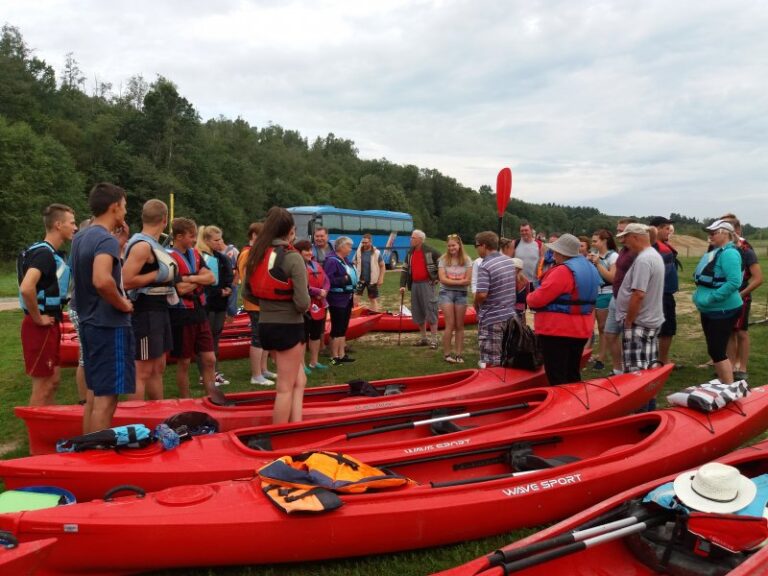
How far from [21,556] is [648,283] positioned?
4457 mm

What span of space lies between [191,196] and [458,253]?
39.2m

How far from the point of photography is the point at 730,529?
7.99 feet

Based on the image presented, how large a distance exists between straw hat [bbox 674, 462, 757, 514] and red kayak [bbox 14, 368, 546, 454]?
223 centimetres

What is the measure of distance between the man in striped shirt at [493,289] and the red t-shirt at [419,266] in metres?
1.93

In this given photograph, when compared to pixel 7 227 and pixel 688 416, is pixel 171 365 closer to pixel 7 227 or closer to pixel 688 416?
pixel 688 416

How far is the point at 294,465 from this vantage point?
306 cm

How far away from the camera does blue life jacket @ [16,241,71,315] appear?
409cm

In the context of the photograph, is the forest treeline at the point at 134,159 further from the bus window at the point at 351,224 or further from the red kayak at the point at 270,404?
the red kayak at the point at 270,404

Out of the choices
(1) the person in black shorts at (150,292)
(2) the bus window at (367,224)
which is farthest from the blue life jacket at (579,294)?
(2) the bus window at (367,224)

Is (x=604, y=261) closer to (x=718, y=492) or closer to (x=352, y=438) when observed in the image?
(x=352, y=438)

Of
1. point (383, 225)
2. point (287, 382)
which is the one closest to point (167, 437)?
point (287, 382)

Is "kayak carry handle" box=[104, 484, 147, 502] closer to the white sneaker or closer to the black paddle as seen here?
the black paddle

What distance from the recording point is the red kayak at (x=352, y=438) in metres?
3.12

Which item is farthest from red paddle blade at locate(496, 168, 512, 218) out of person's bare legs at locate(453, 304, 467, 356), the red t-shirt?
the red t-shirt
